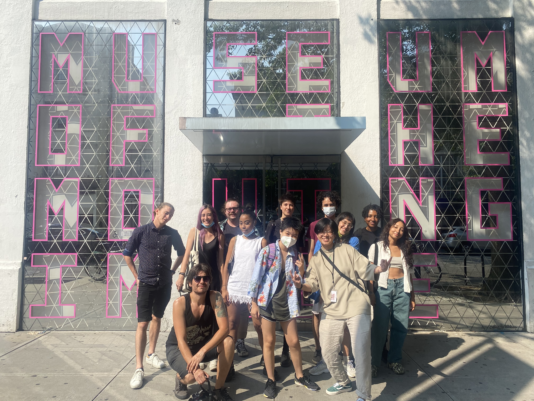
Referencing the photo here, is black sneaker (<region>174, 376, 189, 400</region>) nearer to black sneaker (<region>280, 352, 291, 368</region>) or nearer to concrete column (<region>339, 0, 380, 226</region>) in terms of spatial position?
black sneaker (<region>280, 352, 291, 368</region>)

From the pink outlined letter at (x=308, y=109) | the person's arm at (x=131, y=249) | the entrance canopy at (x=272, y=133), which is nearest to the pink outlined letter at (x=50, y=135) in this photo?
the entrance canopy at (x=272, y=133)

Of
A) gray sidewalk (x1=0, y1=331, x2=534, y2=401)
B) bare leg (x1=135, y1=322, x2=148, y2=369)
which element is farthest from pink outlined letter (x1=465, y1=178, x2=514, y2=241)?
bare leg (x1=135, y1=322, x2=148, y2=369)

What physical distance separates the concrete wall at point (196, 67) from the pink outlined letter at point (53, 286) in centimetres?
38

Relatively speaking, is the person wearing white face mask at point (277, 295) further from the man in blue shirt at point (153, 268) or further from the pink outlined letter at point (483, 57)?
the pink outlined letter at point (483, 57)

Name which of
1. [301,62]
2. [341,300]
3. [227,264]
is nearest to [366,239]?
[341,300]

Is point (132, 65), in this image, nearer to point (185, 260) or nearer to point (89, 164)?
point (89, 164)

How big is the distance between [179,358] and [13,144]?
185 inches

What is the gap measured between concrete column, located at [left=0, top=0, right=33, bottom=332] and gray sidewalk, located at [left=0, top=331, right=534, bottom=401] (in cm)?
72

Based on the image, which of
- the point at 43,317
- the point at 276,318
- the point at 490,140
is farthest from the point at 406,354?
the point at 43,317

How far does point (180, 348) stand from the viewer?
349 centimetres

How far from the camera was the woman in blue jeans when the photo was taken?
14.4 feet

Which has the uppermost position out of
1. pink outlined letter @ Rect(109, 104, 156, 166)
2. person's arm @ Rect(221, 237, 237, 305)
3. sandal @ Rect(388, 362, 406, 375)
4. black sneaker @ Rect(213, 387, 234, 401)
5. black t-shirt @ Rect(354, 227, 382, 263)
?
pink outlined letter @ Rect(109, 104, 156, 166)

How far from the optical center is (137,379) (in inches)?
157

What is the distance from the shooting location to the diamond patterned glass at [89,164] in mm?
6000
